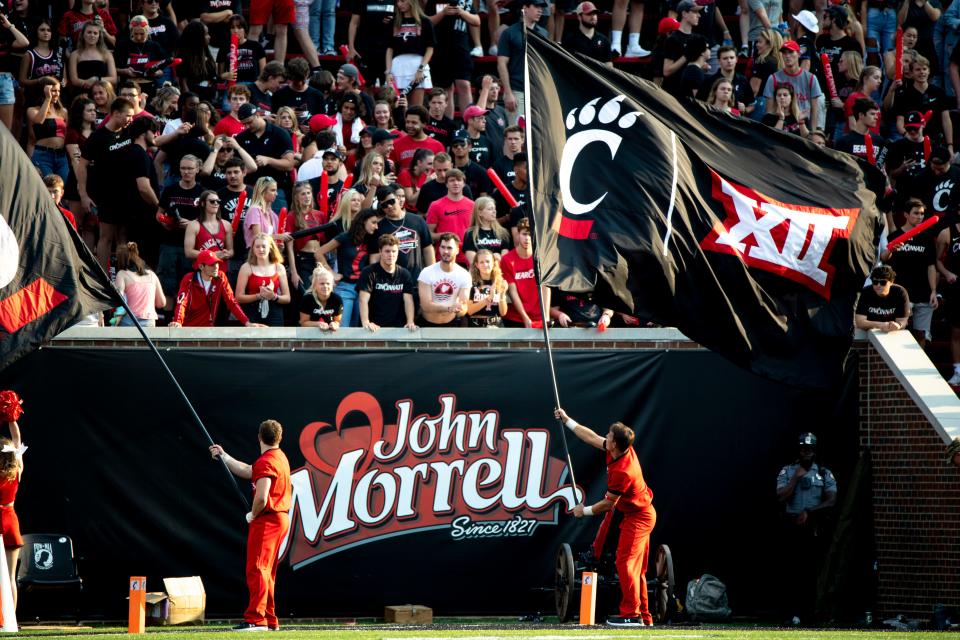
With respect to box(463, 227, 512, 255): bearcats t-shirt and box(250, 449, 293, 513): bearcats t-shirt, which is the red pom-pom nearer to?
box(250, 449, 293, 513): bearcats t-shirt

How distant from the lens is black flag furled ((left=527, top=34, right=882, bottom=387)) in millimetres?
→ 11492

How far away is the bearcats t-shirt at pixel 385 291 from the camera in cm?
1491

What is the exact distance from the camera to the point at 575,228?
1153cm

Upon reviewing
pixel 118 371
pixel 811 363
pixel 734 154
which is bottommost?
pixel 118 371

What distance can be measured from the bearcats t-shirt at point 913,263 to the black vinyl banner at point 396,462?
2249 mm

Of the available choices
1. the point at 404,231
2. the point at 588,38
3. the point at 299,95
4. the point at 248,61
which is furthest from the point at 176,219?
the point at 588,38

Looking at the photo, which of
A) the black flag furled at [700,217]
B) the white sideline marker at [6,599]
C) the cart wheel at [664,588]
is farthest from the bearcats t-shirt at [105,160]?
the cart wheel at [664,588]

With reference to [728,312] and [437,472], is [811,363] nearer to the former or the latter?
[728,312]

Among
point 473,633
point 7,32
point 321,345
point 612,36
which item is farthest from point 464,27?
point 473,633

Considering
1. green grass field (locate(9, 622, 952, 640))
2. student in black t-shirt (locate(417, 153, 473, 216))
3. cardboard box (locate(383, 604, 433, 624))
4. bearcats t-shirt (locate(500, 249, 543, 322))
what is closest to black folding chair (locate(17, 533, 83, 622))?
green grass field (locate(9, 622, 952, 640))

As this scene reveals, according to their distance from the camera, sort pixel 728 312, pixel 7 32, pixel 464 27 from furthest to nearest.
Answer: pixel 464 27 < pixel 7 32 < pixel 728 312

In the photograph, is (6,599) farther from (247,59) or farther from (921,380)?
(247,59)

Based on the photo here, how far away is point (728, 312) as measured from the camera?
11.5 meters

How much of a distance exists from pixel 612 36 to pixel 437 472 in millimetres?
9194
